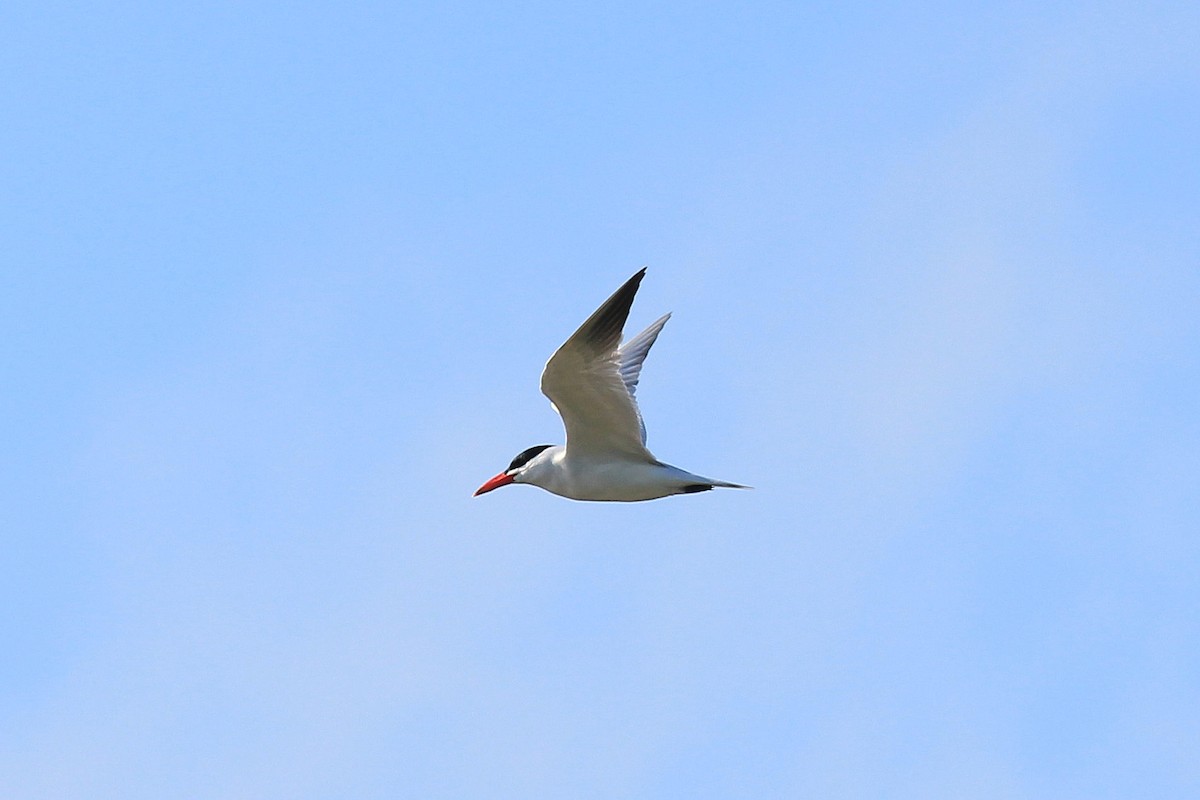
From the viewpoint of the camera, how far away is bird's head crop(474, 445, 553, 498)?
1481 centimetres

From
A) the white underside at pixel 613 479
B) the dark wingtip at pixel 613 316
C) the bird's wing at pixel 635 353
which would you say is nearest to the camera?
the dark wingtip at pixel 613 316

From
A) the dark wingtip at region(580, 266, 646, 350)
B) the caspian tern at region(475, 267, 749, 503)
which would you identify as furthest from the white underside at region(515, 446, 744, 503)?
the dark wingtip at region(580, 266, 646, 350)

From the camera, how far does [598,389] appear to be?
43.4ft

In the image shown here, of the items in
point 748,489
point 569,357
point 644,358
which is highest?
point 644,358

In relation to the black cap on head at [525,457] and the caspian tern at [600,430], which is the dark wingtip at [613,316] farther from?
the black cap on head at [525,457]

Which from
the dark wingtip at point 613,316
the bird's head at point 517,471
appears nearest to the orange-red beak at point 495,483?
the bird's head at point 517,471

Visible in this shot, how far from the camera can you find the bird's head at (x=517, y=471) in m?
14.8

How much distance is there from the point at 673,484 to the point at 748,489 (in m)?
0.77

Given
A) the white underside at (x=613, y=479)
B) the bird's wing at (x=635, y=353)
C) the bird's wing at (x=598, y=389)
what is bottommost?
the white underside at (x=613, y=479)

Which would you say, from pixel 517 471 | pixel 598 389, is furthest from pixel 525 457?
pixel 598 389

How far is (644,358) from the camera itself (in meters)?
15.4

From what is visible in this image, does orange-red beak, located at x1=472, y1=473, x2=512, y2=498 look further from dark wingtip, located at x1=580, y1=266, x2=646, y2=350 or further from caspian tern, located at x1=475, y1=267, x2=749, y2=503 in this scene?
dark wingtip, located at x1=580, y1=266, x2=646, y2=350

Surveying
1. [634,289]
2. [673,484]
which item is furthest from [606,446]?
[634,289]

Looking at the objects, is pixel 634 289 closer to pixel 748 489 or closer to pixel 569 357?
pixel 569 357
